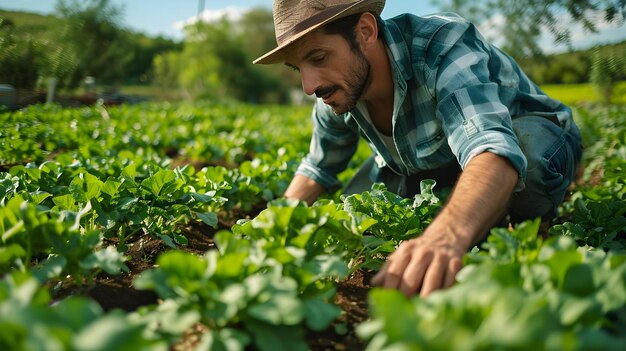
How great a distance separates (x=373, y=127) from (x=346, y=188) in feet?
2.44

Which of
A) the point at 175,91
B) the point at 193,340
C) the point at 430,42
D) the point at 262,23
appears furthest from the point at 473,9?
the point at 262,23

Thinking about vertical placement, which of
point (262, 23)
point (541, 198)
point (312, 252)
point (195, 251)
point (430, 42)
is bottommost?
point (541, 198)

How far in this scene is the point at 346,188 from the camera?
142 inches

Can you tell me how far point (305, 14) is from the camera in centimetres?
229

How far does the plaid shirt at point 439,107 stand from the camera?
2.04m

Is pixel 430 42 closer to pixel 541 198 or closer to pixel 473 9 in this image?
pixel 541 198

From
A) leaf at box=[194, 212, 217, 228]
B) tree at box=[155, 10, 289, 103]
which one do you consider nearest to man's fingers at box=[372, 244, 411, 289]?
leaf at box=[194, 212, 217, 228]

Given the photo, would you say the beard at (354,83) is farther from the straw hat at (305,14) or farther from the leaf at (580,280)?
A: the leaf at (580,280)

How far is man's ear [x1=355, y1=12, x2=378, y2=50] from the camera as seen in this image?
7.93 ft

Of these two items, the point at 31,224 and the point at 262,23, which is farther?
the point at 262,23

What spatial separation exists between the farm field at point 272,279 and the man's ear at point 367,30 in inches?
29.8

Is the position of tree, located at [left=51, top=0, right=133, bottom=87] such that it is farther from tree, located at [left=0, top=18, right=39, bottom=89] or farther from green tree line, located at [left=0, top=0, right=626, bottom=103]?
tree, located at [left=0, top=18, right=39, bottom=89]

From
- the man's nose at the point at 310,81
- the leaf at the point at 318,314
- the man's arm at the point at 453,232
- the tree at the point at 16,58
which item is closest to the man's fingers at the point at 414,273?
the man's arm at the point at 453,232

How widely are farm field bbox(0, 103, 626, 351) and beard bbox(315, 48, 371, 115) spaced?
1.66 ft
